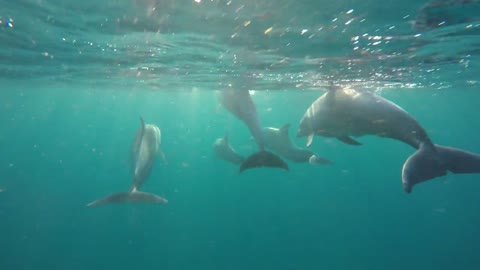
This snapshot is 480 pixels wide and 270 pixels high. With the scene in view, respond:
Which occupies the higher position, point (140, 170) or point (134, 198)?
point (140, 170)

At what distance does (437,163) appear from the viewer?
6.47m

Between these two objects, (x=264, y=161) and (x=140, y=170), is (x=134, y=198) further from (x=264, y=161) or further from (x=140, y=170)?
(x=264, y=161)

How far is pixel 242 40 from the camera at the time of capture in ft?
44.6

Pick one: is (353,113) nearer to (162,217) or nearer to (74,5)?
(74,5)

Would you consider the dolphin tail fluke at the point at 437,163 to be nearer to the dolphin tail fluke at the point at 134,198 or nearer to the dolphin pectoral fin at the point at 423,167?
the dolphin pectoral fin at the point at 423,167

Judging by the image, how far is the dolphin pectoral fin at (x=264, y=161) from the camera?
9742 millimetres

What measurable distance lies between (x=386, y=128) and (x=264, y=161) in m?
3.45

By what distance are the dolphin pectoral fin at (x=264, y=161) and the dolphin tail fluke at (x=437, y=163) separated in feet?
Result: 12.7

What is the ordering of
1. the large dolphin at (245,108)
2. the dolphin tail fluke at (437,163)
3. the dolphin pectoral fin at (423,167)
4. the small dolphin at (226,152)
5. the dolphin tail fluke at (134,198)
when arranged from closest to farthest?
1. the dolphin pectoral fin at (423,167)
2. the dolphin tail fluke at (437,163)
3. the dolphin tail fluke at (134,198)
4. the large dolphin at (245,108)
5. the small dolphin at (226,152)

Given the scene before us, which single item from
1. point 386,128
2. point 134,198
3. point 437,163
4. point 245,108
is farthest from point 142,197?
point 437,163

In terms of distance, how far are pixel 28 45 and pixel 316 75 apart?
1645 centimetres

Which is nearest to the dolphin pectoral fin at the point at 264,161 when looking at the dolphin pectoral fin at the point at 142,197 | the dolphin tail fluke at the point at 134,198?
the dolphin tail fluke at the point at 134,198

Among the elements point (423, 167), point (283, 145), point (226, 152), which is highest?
point (423, 167)

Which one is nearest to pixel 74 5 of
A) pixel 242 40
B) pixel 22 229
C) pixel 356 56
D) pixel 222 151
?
pixel 242 40
